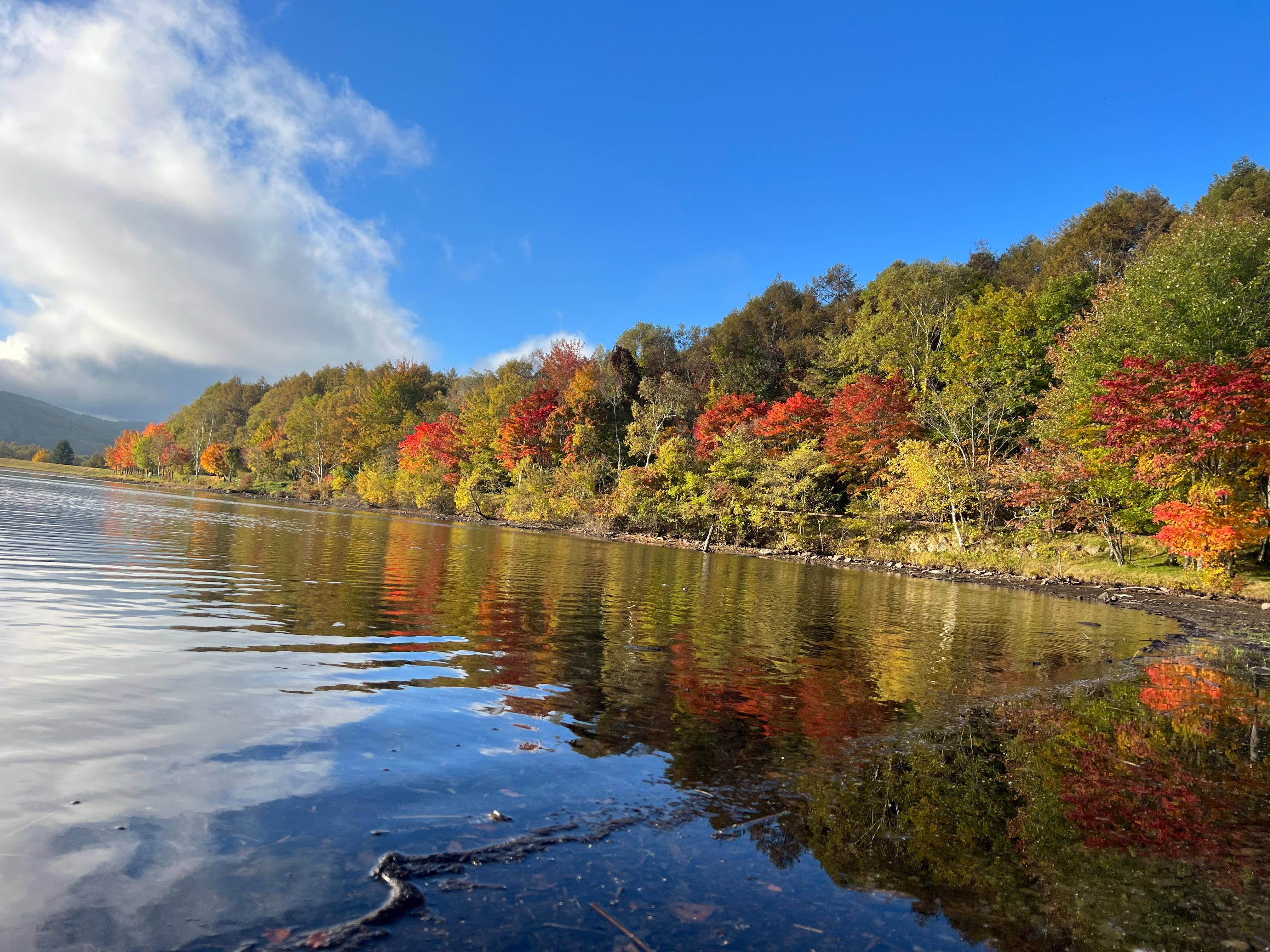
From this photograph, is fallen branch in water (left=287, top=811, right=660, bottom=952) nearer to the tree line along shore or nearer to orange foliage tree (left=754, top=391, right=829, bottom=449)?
the tree line along shore

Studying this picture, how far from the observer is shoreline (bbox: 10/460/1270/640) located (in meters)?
18.1

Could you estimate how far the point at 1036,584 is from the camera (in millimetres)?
27781

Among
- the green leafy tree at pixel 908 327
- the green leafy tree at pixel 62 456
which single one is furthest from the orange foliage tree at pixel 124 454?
the green leafy tree at pixel 908 327

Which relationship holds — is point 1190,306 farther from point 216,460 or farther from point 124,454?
point 124,454

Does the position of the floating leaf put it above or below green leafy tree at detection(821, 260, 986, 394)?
below

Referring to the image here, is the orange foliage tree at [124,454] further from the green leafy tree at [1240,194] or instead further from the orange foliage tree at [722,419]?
the green leafy tree at [1240,194]

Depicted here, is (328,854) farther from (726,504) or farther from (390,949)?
(726,504)

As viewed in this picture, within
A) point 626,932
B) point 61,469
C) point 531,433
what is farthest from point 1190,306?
point 61,469

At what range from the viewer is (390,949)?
285cm

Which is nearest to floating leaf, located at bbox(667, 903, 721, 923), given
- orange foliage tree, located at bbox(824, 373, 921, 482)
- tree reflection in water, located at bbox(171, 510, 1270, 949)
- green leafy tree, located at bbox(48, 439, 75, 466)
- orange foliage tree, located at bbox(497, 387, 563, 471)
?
tree reflection in water, located at bbox(171, 510, 1270, 949)

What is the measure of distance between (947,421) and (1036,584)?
12229mm

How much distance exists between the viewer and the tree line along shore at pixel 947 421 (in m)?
24.5

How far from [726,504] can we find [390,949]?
4308 cm

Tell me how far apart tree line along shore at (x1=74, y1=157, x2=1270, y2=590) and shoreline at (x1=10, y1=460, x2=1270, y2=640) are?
1100 mm
